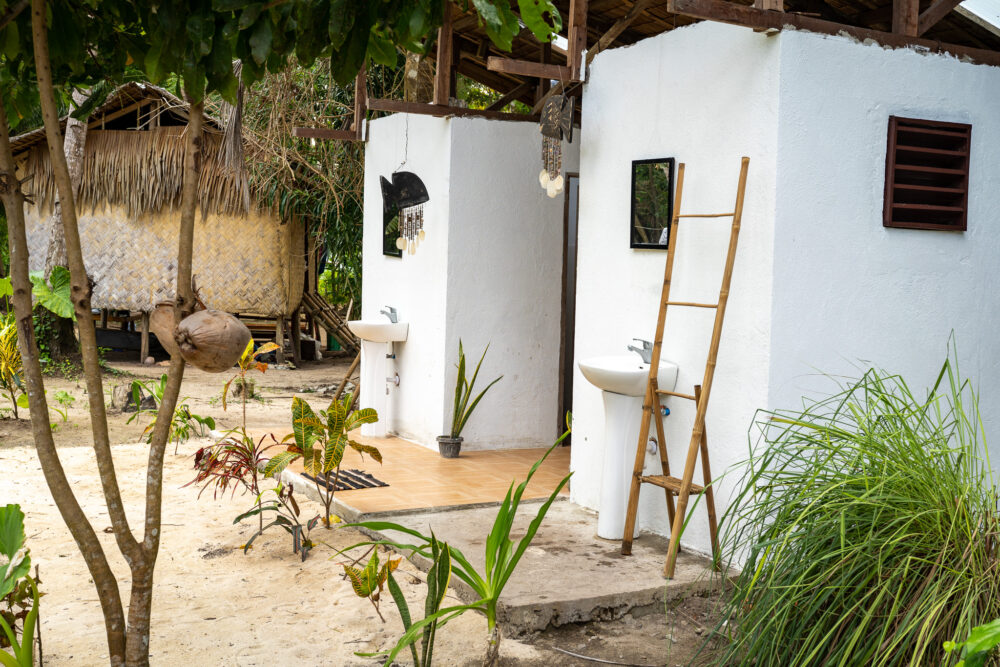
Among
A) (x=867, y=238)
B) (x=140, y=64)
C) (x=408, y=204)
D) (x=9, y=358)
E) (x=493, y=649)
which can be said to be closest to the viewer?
→ (x=140, y=64)

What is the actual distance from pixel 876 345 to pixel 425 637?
2483 mm

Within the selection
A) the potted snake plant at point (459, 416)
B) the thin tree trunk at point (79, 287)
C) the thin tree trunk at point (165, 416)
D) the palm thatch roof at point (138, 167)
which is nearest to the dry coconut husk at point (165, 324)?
the thin tree trunk at point (165, 416)

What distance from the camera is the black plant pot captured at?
664 cm

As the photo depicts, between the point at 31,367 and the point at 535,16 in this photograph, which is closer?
the point at 535,16

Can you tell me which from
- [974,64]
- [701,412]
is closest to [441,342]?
[701,412]

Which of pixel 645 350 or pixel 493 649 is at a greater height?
pixel 645 350

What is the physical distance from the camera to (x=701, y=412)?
159 inches

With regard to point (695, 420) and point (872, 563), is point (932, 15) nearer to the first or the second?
point (695, 420)

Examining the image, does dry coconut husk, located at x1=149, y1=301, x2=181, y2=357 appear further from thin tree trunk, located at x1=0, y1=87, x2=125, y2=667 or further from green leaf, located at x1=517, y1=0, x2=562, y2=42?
green leaf, located at x1=517, y1=0, x2=562, y2=42

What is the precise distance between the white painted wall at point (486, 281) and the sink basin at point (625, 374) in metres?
2.29

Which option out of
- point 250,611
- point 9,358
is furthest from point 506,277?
point 9,358

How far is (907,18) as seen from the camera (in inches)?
172

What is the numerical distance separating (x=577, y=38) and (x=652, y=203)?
1121 millimetres

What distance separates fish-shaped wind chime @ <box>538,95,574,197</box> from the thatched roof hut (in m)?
6.52
